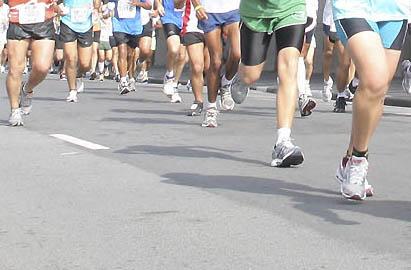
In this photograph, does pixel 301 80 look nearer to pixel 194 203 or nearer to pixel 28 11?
pixel 28 11

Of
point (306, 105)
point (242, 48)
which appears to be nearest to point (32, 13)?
point (306, 105)

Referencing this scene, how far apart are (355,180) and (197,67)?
5886 mm

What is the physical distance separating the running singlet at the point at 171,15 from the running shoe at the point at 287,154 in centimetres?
756

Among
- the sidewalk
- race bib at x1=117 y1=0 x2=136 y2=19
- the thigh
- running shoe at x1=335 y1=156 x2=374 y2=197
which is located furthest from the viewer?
race bib at x1=117 y1=0 x2=136 y2=19

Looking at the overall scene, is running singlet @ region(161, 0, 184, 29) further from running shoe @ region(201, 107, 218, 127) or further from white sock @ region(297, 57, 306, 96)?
running shoe @ region(201, 107, 218, 127)

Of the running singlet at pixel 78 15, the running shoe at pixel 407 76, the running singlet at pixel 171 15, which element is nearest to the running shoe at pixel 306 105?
the running shoe at pixel 407 76

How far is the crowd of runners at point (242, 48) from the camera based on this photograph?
5738mm

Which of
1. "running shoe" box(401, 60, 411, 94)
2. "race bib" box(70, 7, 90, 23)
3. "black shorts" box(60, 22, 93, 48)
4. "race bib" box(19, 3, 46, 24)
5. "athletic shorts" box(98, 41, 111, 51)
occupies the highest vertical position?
"race bib" box(19, 3, 46, 24)

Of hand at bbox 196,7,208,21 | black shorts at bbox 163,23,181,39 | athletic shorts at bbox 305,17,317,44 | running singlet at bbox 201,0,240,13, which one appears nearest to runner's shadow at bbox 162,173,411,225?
hand at bbox 196,7,208,21

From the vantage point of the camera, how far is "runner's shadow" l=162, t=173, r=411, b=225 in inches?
215

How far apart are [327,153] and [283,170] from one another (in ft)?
3.73

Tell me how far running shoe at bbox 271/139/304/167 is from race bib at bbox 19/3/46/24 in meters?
4.01

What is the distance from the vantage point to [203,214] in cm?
552

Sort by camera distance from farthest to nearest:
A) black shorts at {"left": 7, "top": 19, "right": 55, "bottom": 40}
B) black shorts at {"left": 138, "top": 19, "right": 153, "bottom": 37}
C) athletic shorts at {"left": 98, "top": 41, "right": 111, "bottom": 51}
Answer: athletic shorts at {"left": 98, "top": 41, "right": 111, "bottom": 51} → black shorts at {"left": 138, "top": 19, "right": 153, "bottom": 37} → black shorts at {"left": 7, "top": 19, "right": 55, "bottom": 40}
